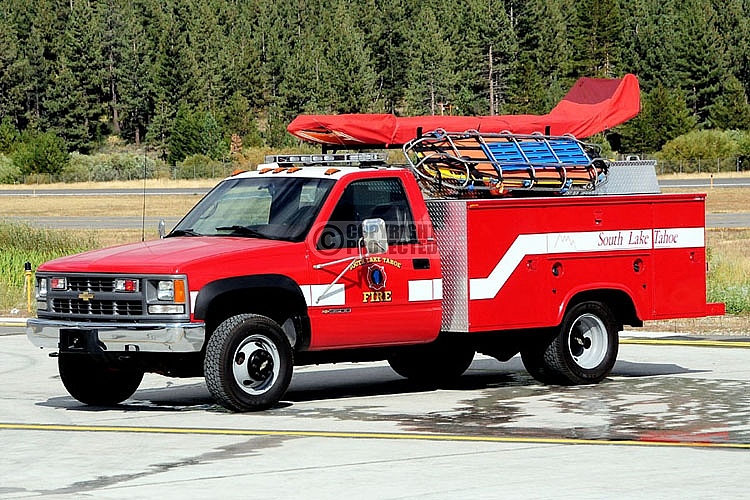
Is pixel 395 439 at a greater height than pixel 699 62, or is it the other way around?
pixel 699 62

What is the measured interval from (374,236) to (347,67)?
127 m

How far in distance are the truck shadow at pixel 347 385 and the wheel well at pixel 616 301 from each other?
0.72 metres

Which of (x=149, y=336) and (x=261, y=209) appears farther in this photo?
(x=261, y=209)

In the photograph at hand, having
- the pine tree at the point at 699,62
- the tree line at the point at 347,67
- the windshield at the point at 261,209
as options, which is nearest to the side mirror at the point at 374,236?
the windshield at the point at 261,209

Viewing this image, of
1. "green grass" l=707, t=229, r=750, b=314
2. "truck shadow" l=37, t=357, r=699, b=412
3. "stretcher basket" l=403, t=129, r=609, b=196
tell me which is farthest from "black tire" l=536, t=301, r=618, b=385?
"green grass" l=707, t=229, r=750, b=314

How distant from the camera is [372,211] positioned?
13.4 m

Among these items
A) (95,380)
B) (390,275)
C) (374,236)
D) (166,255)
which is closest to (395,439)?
(374,236)

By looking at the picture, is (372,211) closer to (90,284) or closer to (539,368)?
(539,368)

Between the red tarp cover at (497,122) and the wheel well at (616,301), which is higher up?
the red tarp cover at (497,122)

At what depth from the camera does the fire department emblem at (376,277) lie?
13.1m

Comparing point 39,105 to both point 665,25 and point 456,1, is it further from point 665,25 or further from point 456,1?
point 665,25

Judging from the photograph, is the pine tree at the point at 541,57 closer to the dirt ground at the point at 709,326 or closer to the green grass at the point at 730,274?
the green grass at the point at 730,274

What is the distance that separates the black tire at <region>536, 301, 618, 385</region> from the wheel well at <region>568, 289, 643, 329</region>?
71 millimetres

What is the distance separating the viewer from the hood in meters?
12.2
